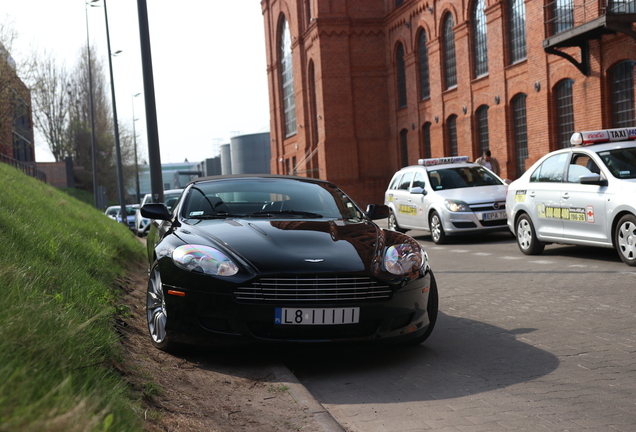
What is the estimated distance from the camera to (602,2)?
73.4ft

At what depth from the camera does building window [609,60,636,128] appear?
71.3 feet

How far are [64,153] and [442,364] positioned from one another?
66.8 metres

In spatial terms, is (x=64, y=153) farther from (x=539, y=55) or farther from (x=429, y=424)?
(x=429, y=424)

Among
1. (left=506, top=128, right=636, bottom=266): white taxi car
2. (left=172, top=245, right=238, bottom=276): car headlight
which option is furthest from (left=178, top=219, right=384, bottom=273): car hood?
(left=506, top=128, right=636, bottom=266): white taxi car

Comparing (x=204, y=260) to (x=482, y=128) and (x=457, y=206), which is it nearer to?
(x=457, y=206)

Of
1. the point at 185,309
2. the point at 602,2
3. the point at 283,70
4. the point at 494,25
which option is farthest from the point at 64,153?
the point at 185,309

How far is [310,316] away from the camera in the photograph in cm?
504

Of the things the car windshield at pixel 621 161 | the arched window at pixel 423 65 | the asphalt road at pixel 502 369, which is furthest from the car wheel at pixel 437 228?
the arched window at pixel 423 65

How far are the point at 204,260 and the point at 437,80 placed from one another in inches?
1245

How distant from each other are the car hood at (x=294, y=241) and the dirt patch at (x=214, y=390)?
0.76m

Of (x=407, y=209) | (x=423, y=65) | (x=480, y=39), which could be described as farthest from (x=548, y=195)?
(x=423, y=65)

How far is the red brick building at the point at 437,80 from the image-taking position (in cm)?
2312

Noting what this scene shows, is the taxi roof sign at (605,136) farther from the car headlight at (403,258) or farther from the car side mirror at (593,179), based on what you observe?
the car headlight at (403,258)

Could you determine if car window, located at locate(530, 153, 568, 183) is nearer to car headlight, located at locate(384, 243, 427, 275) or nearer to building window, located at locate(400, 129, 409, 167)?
car headlight, located at locate(384, 243, 427, 275)
